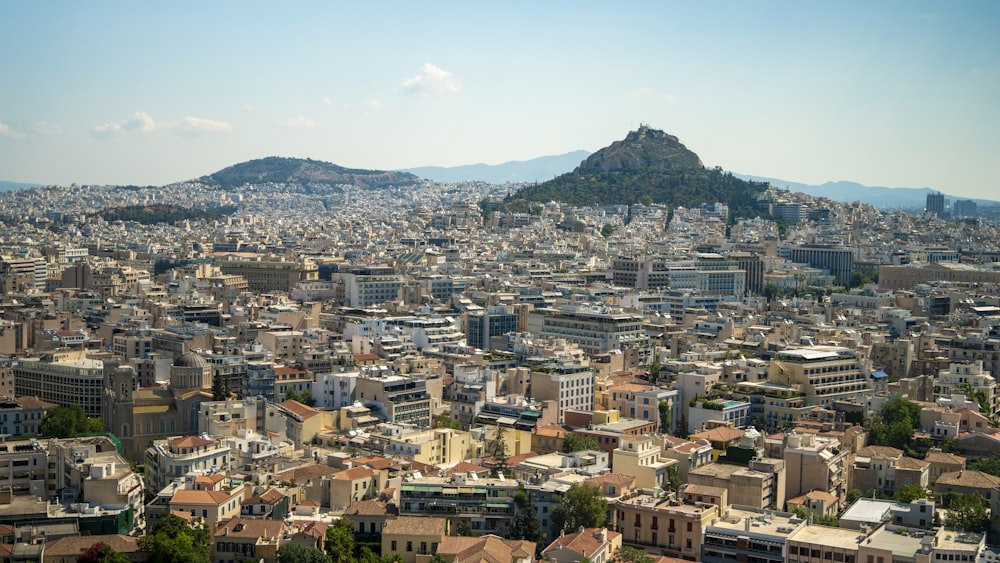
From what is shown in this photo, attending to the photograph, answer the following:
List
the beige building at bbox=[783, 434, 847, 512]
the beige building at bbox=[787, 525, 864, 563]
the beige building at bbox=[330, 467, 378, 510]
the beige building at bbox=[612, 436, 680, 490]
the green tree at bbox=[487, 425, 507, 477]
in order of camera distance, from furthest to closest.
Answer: the green tree at bbox=[487, 425, 507, 477] < the beige building at bbox=[783, 434, 847, 512] < the beige building at bbox=[612, 436, 680, 490] < the beige building at bbox=[330, 467, 378, 510] < the beige building at bbox=[787, 525, 864, 563]

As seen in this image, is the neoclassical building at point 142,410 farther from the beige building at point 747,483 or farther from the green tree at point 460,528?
the beige building at point 747,483

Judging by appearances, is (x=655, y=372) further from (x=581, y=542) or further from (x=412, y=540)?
(x=412, y=540)

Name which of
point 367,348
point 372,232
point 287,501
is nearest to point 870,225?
point 372,232

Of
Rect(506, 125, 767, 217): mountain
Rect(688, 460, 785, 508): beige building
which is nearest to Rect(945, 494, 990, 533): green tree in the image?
Rect(688, 460, 785, 508): beige building

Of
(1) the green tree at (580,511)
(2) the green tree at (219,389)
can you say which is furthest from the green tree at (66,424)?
(1) the green tree at (580,511)

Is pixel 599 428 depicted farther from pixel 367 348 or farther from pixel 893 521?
pixel 367 348

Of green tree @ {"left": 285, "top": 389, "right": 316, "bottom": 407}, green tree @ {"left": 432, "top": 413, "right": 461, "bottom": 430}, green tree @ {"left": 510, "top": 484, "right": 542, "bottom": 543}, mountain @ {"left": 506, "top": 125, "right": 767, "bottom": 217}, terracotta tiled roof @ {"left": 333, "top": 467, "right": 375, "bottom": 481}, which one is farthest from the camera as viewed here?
mountain @ {"left": 506, "top": 125, "right": 767, "bottom": 217}

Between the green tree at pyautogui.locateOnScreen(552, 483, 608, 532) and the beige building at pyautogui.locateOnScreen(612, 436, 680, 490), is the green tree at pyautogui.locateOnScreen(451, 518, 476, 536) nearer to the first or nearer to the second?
the green tree at pyautogui.locateOnScreen(552, 483, 608, 532)
